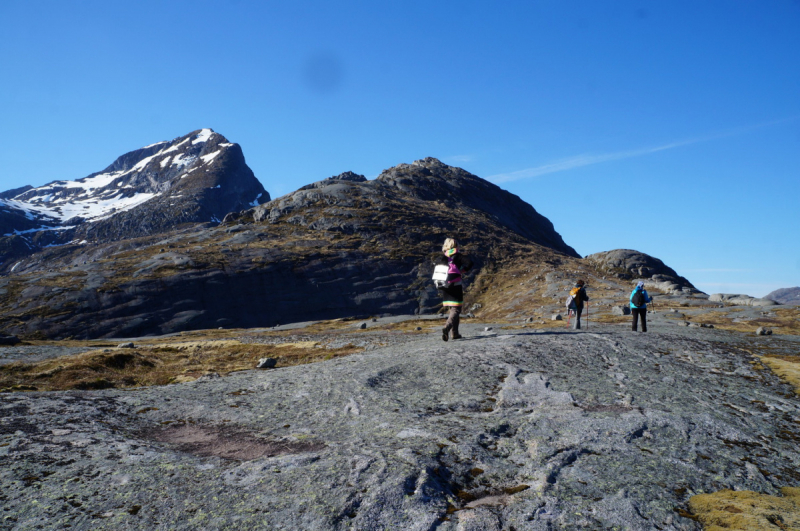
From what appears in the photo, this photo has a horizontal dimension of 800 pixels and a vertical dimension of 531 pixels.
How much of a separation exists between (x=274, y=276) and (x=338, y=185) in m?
56.8

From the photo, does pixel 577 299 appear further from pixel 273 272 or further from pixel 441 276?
pixel 273 272

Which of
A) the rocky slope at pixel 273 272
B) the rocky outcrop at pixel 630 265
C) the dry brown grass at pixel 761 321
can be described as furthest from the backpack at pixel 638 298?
the rocky outcrop at pixel 630 265

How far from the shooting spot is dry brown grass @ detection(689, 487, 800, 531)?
5045mm

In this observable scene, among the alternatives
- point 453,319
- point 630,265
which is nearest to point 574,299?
point 453,319

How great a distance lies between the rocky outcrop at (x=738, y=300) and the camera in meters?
45.4

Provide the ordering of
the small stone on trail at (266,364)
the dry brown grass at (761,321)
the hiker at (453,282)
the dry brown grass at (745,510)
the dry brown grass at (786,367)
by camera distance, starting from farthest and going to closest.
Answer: the dry brown grass at (761,321), the hiker at (453,282), the small stone on trail at (266,364), the dry brown grass at (786,367), the dry brown grass at (745,510)

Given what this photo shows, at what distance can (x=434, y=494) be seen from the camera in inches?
221

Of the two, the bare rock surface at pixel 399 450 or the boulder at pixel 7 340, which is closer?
the bare rock surface at pixel 399 450

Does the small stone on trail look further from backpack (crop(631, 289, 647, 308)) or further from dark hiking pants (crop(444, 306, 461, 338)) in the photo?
backpack (crop(631, 289, 647, 308))

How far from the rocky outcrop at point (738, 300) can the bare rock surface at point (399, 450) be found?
42.7 meters

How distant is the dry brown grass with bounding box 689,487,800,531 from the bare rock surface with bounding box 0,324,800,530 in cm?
25

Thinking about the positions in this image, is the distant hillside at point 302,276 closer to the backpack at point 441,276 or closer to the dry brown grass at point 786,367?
the dry brown grass at point 786,367

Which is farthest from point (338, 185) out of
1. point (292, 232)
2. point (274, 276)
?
point (274, 276)

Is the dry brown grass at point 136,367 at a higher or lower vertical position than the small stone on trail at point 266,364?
lower
